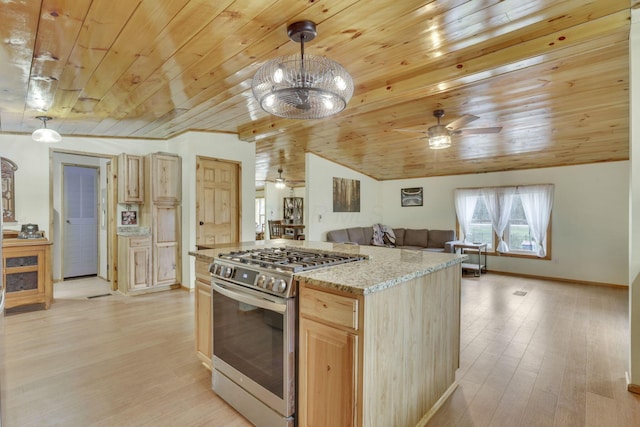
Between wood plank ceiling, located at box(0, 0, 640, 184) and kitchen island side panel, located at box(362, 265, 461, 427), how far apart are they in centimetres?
163

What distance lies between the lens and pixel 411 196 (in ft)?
25.4

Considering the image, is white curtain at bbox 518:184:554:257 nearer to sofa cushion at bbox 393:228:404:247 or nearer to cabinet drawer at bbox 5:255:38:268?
sofa cushion at bbox 393:228:404:247

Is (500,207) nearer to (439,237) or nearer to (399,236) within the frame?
(439,237)

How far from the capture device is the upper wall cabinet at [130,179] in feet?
15.3

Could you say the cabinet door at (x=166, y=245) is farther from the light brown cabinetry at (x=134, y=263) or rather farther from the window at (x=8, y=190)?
the window at (x=8, y=190)

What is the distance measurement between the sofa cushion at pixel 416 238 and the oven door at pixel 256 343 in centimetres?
574

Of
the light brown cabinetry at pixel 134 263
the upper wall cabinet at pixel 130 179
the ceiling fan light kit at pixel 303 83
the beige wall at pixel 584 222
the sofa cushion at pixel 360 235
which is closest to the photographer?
the ceiling fan light kit at pixel 303 83

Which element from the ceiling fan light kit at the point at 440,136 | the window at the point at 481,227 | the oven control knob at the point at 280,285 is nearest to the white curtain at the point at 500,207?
the window at the point at 481,227

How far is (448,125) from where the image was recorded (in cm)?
331

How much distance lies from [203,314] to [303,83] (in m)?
1.78

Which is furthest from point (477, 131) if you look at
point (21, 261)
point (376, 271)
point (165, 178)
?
point (21, 261)

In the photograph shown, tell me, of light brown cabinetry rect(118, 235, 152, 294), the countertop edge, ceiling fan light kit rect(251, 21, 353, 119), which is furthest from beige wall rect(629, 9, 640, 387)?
light brown cabinetry rect(118, 235, 152, 294)

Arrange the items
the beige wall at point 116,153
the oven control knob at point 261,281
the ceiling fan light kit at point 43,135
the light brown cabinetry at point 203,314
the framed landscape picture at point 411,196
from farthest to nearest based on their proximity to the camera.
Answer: the framed landscape picture at point 411,196 < the beige wall at point 116,153 < the ceiling fan light kit at point 43,135 < the light brown cabinetry at point 203,314 < the oven control knob at point 261,281

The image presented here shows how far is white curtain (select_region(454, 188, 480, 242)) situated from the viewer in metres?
6.79
